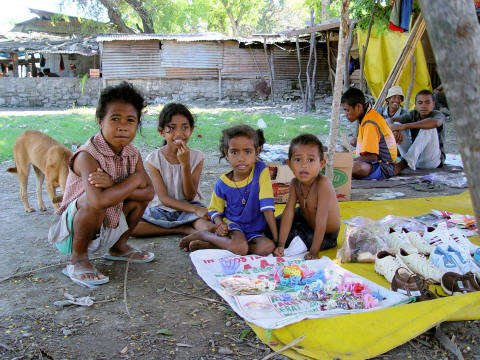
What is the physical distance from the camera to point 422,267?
7.71 ft

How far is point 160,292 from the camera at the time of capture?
231cm

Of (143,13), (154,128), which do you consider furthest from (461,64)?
(143,13)

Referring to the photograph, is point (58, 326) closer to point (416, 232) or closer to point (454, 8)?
point (454, 8)

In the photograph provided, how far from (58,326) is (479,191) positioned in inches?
71.6

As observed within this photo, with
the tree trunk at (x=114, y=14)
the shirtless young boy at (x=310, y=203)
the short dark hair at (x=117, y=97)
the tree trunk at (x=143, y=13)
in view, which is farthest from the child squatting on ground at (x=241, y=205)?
the tree trunk at (x=143, y=13)

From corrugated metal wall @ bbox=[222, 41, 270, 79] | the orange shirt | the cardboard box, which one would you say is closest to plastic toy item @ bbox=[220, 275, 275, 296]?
the cardboard box

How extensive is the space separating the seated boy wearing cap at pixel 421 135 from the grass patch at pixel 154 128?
107 inches

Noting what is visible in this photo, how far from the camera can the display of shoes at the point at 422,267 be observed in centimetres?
230

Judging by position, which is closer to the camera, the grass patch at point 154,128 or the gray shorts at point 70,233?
the gray shorts at point 70,233

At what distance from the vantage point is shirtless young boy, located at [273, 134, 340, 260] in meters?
2.71

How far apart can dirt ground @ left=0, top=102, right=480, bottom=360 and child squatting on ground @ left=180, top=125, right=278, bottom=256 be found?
1.01ft

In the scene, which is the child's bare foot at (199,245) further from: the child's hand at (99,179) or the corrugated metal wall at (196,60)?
the corrugated metal wall at (196,60)

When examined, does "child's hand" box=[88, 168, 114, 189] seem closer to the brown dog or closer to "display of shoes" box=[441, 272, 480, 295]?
the brown dog

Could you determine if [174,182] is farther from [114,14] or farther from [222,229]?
[114,14]
